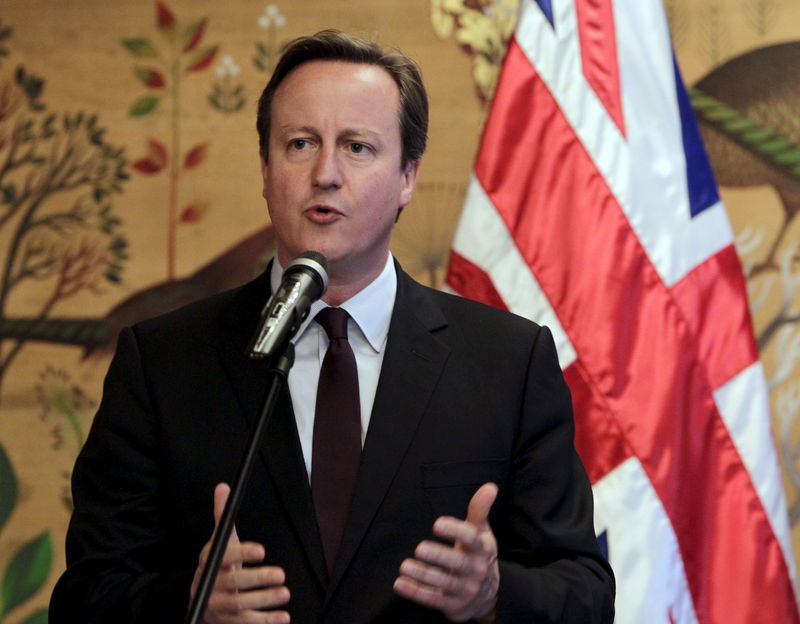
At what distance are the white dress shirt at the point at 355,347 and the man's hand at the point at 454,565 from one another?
37cm

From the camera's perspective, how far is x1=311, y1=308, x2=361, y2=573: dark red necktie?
1701 millimetres

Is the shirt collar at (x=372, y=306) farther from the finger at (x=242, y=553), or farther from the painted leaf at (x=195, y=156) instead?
the painted leaf at (x=195, y=156)

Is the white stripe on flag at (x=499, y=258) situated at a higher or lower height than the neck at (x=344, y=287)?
higher

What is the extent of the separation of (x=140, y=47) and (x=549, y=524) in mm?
1930

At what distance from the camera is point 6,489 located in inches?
114

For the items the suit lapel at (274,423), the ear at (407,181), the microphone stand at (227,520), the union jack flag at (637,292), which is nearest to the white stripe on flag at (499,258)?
the union jack flag at (637,292)

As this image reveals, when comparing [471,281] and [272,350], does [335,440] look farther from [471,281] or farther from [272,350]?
[471,281]

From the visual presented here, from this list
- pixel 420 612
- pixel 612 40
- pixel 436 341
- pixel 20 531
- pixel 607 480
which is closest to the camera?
pixel 420 612

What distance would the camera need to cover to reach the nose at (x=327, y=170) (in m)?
1.81

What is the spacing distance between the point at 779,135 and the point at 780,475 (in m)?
0.88

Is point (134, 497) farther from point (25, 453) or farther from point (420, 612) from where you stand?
point (25, 453)

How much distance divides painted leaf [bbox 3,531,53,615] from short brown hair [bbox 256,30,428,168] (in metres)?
1.43

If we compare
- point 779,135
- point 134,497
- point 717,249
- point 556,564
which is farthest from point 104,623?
point 779,135

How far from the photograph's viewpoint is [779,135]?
2.83m
